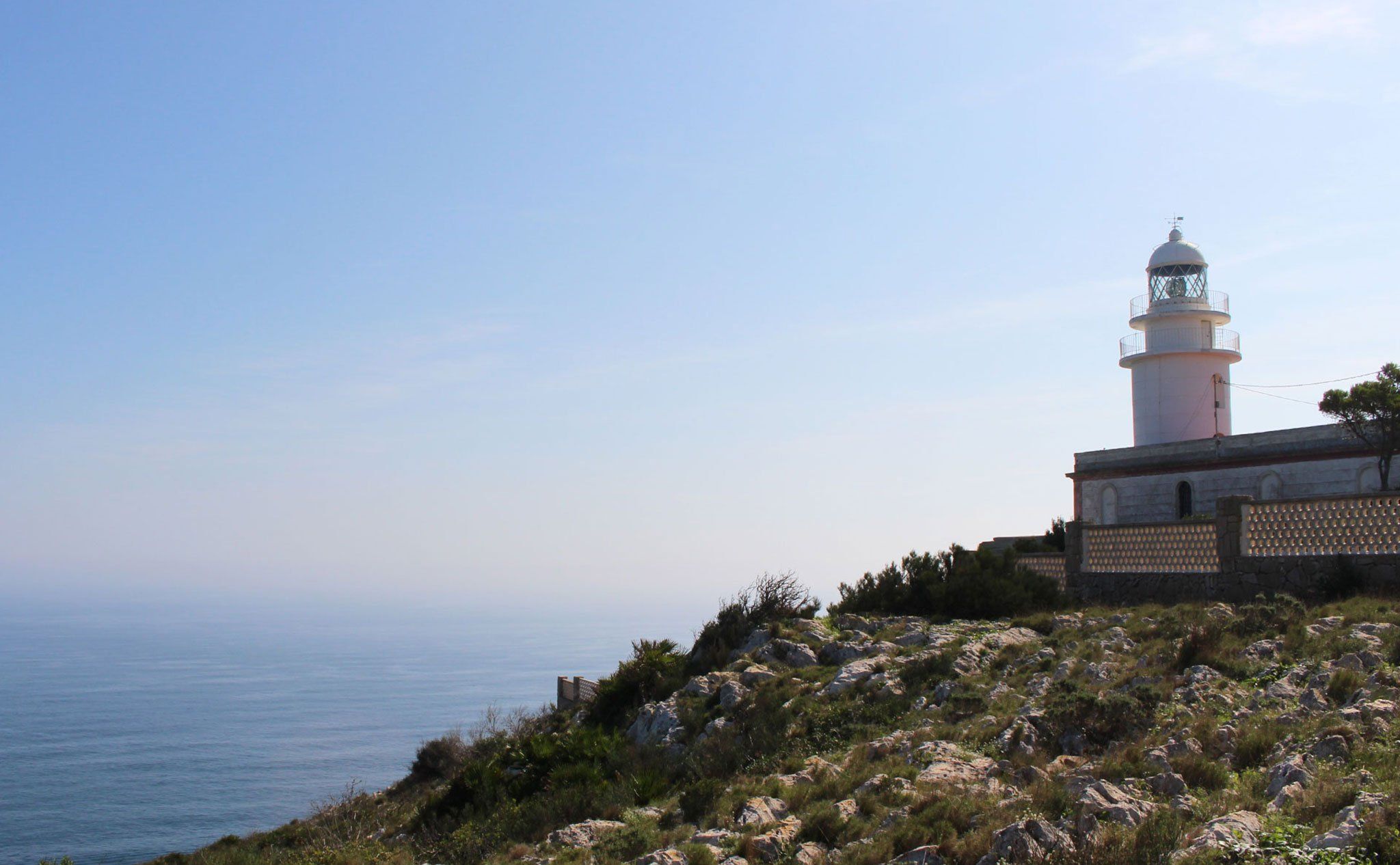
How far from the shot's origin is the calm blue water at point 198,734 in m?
54.2

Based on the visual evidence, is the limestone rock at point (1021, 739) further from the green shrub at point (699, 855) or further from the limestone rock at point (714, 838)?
the green shrub at point (699, 855)

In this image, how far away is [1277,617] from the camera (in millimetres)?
12555

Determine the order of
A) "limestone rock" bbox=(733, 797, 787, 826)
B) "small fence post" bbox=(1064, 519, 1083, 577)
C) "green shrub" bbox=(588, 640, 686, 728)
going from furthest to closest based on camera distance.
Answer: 1. "small fence post" bbox=(1064, 519, 1083, 577)
2. "green shrub" bbox=(588, 640, 686, 728)
3. "limestone rock" bbox=(733, 797, 787, 826)

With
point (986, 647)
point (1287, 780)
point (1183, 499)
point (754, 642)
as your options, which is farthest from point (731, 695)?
point (1183, 499)

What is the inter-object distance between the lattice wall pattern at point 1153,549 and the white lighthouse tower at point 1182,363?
758 inches

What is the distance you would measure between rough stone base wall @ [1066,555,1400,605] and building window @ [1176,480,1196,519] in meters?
16.2

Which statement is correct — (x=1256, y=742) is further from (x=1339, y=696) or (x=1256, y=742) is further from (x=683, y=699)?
(x=683, y=699)

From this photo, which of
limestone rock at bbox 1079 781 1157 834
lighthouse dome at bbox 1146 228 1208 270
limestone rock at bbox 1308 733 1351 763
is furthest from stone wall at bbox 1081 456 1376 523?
limestone rock at bbox 1079 781 1157 834

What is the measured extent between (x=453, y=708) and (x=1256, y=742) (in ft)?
338

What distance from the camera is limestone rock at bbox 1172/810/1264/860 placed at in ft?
21.3

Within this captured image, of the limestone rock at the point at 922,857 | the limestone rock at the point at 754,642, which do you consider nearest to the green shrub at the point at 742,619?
the limestone rock at the point at 754,642

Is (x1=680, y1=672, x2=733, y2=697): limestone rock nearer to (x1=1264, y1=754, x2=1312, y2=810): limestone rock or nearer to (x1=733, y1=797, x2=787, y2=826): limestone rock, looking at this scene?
(x1=733, y1=797, x2=787, y2=826): limestone rock

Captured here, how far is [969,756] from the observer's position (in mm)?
9898

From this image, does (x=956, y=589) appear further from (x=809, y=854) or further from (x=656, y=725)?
(x=809, y=854)
